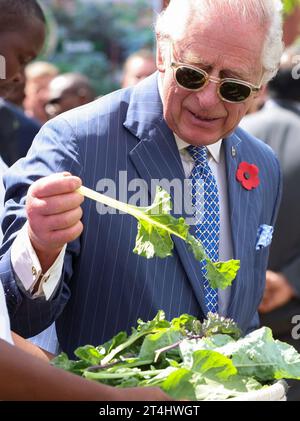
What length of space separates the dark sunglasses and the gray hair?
0.14 meters

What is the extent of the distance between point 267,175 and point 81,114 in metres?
0.87

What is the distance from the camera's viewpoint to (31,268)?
2867mm

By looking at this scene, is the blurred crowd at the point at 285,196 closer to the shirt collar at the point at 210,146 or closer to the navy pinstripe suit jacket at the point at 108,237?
the shirt collar at the point at 210,146

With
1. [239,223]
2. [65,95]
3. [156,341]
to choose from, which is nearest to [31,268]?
[156,341]

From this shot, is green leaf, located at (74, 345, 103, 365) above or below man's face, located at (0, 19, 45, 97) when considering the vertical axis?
below

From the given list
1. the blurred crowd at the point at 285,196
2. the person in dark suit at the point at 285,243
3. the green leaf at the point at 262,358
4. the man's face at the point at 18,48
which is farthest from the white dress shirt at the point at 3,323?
the person in dark suit at the point at 285,243

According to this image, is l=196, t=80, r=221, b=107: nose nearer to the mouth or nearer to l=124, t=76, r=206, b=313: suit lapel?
the mouth

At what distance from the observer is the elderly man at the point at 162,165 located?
10.6 ft

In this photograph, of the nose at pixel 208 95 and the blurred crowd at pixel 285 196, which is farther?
the blurred crowd at pixel 285 196

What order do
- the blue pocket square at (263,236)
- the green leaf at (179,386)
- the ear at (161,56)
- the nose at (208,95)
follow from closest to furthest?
the green leaf at (179,386) → the nose at (208,95) → the ear at (161,56) → the blue pocket square at (263,236)

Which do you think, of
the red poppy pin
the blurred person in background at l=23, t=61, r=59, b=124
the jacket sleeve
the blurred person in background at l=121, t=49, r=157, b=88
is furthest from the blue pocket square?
the blurred person in background at l=23, t=61, r=59, b=124

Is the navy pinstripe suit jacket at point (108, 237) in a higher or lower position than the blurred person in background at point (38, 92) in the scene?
lower

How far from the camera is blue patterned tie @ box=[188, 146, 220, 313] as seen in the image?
3.39 meters

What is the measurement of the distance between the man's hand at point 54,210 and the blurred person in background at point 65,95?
594 cm
